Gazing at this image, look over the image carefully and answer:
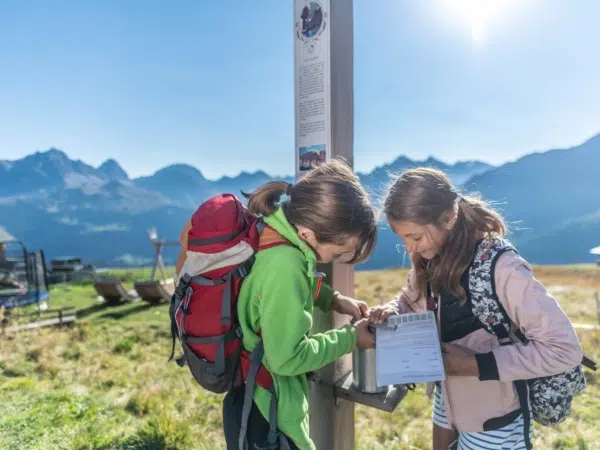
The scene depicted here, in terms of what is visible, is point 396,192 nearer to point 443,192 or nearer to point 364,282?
point 443,192

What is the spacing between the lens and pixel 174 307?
1.49 m

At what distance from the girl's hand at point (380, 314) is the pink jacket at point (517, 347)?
0.29 m

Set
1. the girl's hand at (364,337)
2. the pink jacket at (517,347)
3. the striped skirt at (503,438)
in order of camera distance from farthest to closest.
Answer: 1. the girl's hand at (364,337)
2. the striped skirt at (503,438)
3. the pink jacket at (517,347)

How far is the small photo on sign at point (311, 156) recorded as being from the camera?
199 centimetres

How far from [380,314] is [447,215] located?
0.49 m

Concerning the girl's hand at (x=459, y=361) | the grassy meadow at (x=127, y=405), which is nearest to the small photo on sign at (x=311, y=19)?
the girl's hand at (x=459, y=361)

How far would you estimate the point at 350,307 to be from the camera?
6.27 feet

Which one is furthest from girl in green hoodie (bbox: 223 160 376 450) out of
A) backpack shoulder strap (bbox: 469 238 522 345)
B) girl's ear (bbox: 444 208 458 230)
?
backpack shoulder strap (bbox: 469 238 522 345)

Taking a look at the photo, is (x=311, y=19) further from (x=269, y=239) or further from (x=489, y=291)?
(x=489, y=291)

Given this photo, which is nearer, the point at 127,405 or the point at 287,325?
the point at 287,325

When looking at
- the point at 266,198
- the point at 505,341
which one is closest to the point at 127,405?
the point at 266,198

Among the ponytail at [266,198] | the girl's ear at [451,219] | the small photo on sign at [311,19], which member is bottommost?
the girl's ear at [451,219]

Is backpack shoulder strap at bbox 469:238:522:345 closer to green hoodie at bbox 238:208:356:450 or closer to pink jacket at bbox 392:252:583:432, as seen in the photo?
pink jacket at bbox 392:252:583:432

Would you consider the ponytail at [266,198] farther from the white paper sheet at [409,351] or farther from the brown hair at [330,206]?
the white paper sheet at [409,351]
